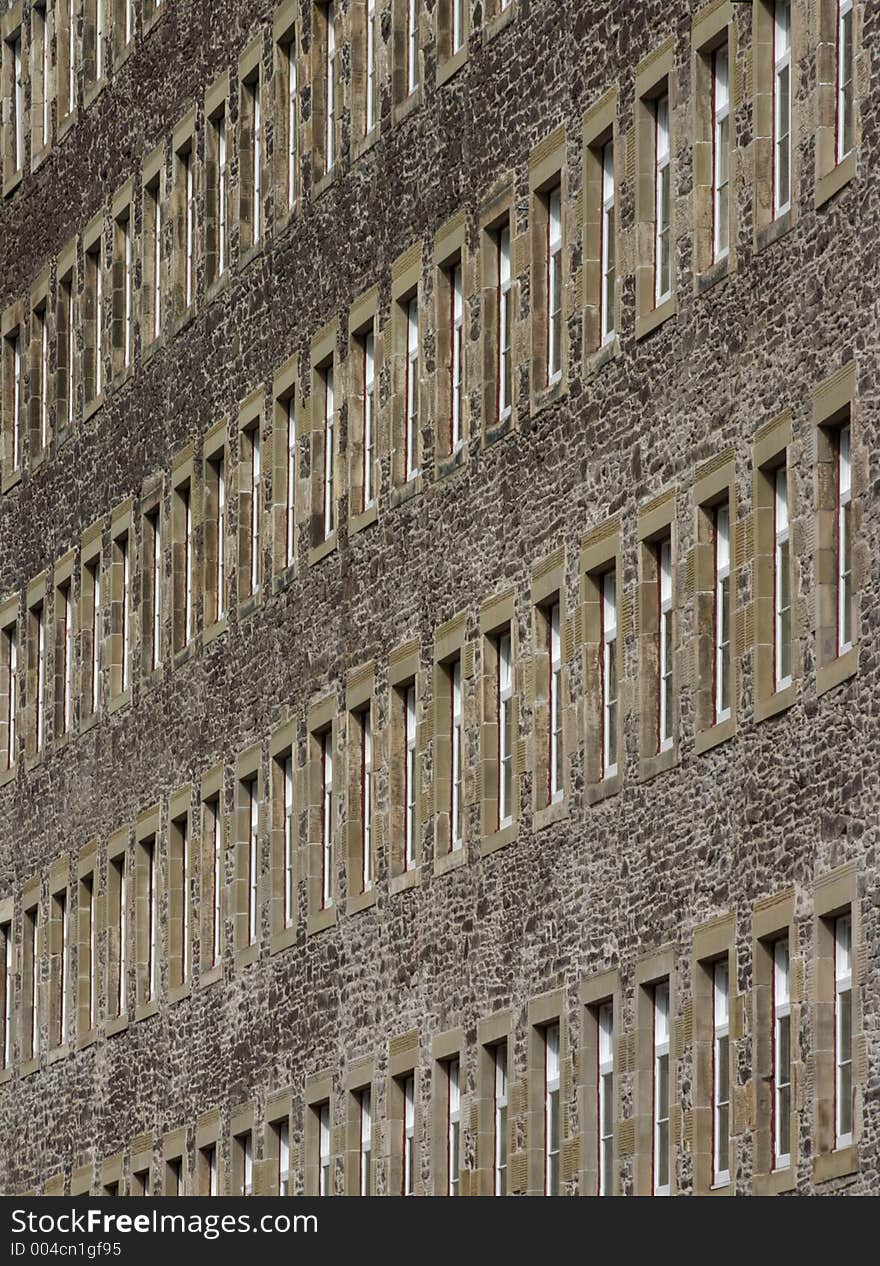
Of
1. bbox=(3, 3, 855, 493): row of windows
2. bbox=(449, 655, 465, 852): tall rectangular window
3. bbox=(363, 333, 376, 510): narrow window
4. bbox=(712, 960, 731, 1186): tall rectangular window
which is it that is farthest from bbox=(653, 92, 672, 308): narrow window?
bbox=(363, 333, 376, 510): narrow window

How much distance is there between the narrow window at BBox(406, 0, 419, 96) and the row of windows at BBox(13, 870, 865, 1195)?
12.5 metres

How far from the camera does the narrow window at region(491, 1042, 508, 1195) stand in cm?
6066

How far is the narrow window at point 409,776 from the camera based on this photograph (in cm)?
6419

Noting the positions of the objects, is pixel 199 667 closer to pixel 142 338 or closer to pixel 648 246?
pixel 142 338

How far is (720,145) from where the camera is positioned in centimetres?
5575

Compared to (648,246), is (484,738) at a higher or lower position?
lower

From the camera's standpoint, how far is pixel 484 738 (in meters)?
61.7

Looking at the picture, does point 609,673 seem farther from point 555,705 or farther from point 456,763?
point 456,763

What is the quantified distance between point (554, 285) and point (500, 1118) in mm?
10026

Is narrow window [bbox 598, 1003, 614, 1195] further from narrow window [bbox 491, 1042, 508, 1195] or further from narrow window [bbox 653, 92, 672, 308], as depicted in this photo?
narrow window [bbox 653, 92, 672, 308]
